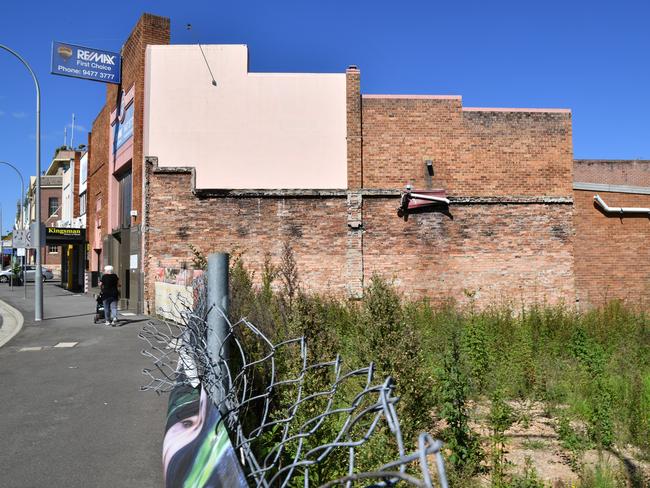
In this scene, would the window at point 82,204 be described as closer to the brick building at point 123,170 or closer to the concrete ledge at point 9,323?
the brick building at point 123,170

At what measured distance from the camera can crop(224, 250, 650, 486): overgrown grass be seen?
17.5 feet

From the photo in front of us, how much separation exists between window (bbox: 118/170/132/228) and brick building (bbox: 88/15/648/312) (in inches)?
184

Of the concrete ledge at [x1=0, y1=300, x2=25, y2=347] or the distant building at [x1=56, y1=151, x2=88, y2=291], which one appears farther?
the distant building at [x1=56, y1=151, x2=88, y2=291]

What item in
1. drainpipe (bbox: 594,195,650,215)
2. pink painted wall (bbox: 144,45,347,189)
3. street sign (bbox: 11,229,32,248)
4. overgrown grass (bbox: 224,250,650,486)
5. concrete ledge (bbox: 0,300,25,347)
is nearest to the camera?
overgrown grass (bbox: 224,250,650,486)

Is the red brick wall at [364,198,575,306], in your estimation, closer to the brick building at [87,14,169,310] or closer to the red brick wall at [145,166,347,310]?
the red brick wall at [145,166,347,310]

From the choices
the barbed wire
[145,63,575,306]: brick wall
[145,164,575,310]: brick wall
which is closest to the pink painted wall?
[145,63,575,306]: brick wall

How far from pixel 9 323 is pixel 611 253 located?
741 inches

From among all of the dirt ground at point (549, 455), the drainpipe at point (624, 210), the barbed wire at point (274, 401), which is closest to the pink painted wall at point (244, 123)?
the drainpipe at point (624, 210)

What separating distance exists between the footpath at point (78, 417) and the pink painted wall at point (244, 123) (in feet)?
25.8

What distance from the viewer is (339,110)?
19891mm

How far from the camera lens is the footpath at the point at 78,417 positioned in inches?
215

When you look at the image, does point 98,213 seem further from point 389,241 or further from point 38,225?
point 389,241

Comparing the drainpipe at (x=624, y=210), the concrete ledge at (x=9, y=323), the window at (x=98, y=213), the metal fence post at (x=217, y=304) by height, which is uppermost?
the window at (x=98, y=213)

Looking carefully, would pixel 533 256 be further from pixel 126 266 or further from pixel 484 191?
pixel 126 266
